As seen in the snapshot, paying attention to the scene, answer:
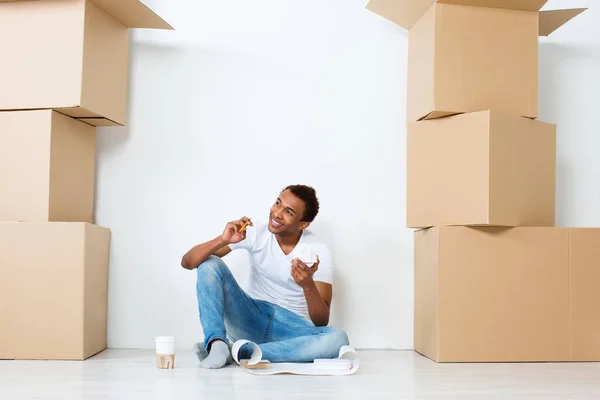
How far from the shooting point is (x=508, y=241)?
2.39 m

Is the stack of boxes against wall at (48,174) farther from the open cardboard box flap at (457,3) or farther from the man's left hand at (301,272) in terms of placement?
the open cardboard box flap at (457,3)

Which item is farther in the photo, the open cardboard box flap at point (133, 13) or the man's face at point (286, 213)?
the open cardboard box flap at point (133, 13)

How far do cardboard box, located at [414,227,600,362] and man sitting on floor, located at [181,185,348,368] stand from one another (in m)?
0.36

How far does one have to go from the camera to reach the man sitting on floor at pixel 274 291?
2.20 m

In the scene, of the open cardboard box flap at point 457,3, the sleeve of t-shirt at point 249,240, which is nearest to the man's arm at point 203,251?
the sleeve of t-shirt at point 249,240

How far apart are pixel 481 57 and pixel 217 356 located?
4.12ft

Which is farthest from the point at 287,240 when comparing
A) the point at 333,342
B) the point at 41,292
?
the point at 41,292

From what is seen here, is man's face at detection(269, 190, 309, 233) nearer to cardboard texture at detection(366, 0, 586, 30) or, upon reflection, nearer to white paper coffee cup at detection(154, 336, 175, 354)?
white paper coffee cup at detection(154, 336, 175, 354)

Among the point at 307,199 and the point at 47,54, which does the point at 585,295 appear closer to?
the point at 307,199

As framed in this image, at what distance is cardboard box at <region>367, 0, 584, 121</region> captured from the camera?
7.91 ft

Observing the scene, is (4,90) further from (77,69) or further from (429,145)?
(429,145)

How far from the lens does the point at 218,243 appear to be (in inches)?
89.0

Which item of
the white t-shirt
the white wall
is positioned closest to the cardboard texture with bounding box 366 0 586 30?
the white wall

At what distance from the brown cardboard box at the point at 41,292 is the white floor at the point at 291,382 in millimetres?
61
